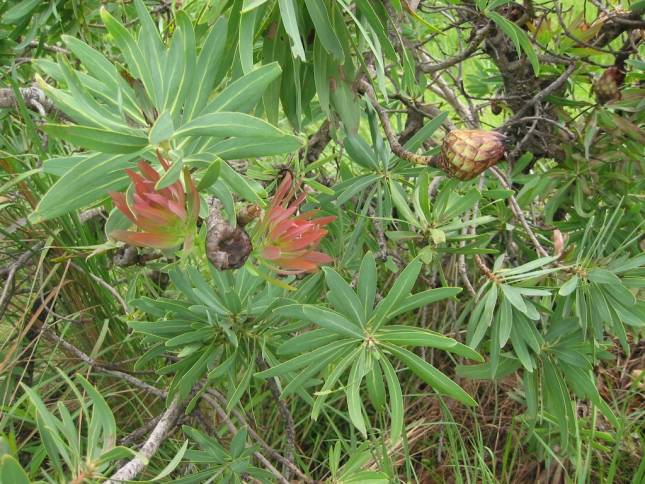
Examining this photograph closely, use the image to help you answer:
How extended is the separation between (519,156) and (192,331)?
919mm

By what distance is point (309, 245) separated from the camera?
0.78 m

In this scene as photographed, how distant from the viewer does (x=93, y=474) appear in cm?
77

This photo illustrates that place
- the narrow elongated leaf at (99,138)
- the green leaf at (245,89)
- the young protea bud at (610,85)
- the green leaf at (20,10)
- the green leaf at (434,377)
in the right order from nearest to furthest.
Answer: the narrow elongated leaf at (99,138)
the green leaf at (245,89)
the green leaf at (434,377)
the green leaf at (20,10)
the young protea bud at (610,85)

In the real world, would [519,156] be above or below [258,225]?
below

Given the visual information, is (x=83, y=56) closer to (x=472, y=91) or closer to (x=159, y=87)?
(x=159, y=87)

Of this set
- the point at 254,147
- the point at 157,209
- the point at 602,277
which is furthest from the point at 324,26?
the point at 602,277

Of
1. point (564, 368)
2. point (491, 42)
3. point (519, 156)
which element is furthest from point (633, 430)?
point (491, 42)

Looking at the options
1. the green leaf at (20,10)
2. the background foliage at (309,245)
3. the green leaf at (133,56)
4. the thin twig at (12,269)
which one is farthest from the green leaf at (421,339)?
the green leaf at (20,10)

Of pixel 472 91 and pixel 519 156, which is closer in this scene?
pixel 519 156

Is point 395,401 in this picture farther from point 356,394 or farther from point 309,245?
point 309,245

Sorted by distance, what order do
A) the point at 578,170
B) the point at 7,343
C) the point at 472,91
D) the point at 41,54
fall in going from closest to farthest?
the point at 7,343 → the point at 578,170 → the point at 41,54 → the point at 472,91

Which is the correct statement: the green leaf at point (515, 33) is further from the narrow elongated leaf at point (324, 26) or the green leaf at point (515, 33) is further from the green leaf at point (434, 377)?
the green leaf at point (434, 377)

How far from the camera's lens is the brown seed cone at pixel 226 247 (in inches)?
29.0

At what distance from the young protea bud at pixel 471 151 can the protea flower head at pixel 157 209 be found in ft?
1.35
